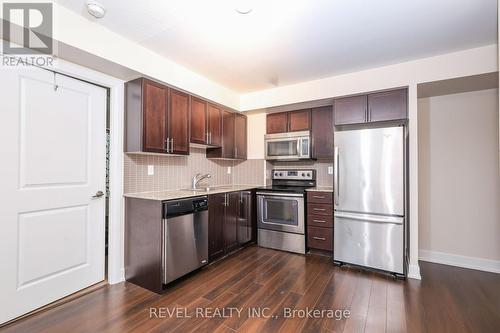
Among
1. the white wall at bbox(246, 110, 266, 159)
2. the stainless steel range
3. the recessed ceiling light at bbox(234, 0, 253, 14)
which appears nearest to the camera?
the recessed ceiling light at bbox(234, 0, 253, 14)

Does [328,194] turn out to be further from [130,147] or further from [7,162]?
[7,162]

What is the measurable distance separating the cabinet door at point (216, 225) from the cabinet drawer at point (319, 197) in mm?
1242

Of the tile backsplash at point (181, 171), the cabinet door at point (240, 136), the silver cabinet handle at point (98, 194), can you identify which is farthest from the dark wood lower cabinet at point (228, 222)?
the silver cabinet handle at point (98, 194)

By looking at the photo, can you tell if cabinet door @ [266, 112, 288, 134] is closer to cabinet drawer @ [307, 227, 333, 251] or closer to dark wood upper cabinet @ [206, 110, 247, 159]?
dark wood upper cabinet @ [206, 110, 247, 159]

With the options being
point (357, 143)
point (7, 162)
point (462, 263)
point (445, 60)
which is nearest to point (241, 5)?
point (357, 143)

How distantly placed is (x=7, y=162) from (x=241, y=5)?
217 cm

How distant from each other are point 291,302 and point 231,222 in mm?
1390

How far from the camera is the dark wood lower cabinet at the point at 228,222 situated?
299 centimetres

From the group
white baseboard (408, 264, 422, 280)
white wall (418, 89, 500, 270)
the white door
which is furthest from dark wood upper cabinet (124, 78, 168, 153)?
white wall (418, 89, 500, 270)

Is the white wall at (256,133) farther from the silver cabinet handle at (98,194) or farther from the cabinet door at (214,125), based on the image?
the silver cabinet handle at (98,194)

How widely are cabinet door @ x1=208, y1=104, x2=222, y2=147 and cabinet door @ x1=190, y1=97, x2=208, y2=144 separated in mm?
94

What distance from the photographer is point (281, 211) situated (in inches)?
141

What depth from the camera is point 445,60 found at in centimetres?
259

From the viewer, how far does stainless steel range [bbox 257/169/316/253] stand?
3.43 m
